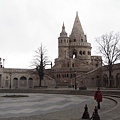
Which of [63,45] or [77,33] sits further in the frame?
[77,33]

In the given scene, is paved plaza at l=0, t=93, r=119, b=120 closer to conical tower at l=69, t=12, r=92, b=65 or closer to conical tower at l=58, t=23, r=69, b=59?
conical tower at l=69, t=12, r=92, b=65

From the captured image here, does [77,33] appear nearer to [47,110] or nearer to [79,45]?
[79,45]

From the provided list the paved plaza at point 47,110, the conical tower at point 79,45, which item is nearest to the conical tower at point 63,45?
the conical tower at point 79,45

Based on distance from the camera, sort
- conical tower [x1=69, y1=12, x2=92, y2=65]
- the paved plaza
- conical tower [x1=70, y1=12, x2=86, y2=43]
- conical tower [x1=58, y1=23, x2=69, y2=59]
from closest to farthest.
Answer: the paved plaza → conical tower [x1=69, y1=12, x2=92, y2=65] → conical tower [x1=58, y1=23, x2=69, y2=59] → conical tower [x1=70, y1=12, x2=86, y2=43]

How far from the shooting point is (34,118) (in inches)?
582

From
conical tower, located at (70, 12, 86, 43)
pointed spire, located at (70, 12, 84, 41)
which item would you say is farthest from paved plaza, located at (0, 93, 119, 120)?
pointed spire, located at (70, 12, 84, 41)

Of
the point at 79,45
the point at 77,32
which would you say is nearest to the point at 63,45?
the point at 79,45

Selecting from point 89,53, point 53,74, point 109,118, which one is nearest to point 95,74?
point 53,74

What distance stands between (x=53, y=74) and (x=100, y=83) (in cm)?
1771

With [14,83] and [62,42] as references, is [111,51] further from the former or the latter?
[62,42]

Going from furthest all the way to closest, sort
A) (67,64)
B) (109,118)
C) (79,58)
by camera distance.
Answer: (79,58), (67,64), (109,118)

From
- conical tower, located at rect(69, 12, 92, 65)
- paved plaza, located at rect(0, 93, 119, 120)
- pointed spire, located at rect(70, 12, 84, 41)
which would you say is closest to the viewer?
paved plaza, located at rect(0, 93, 119, 120)

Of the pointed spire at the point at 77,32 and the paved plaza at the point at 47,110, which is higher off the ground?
the pointed spire at the point at 77,32

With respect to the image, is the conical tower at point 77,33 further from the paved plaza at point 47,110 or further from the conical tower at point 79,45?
the paved plaza at point 47,110
